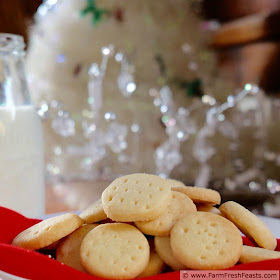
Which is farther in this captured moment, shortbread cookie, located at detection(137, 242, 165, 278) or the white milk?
the white milk

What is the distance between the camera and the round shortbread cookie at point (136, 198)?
0.41 metres

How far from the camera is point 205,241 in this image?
1.31ft

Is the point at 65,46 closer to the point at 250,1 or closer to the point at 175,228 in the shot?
the point at 250,1

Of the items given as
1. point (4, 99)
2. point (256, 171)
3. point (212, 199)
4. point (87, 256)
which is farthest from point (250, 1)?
point (87, 256)

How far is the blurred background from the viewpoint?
1827 millimetres

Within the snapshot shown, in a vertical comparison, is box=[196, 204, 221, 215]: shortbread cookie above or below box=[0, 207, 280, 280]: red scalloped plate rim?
below

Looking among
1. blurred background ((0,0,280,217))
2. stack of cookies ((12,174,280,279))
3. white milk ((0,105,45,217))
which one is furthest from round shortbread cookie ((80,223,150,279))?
blurred background ((0,0,280,217))

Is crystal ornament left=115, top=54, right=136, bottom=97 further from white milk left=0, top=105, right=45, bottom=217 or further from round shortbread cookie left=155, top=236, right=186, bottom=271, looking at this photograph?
round shortbread cookie left=155, top=236, right=186, bottom=271

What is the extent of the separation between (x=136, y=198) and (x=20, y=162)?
1.18ft

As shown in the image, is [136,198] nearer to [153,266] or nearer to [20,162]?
[153,266]

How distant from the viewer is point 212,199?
0.46 meters

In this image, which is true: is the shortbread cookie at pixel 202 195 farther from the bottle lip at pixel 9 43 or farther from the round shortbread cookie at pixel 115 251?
the bottle lip at pixel 9 43

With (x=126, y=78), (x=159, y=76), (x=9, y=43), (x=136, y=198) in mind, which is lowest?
(x=159, y=76)

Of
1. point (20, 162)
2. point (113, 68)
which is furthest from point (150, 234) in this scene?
point (113, 68)
